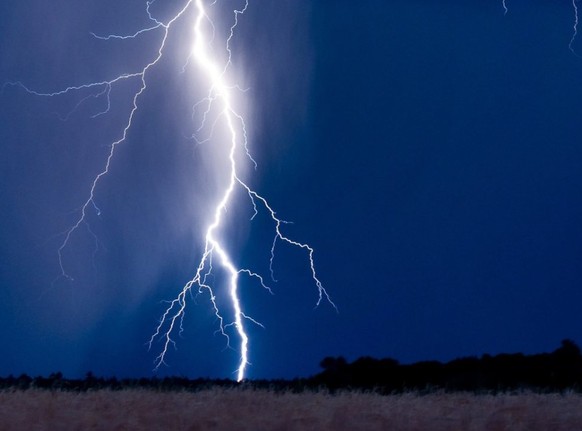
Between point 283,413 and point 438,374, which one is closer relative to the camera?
point 283,413

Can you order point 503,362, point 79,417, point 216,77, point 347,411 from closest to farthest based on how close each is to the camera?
point 79,417, point 347,411, point 216,77, point 503,362

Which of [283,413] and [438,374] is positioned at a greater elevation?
[438,374]

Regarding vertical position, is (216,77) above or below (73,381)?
above

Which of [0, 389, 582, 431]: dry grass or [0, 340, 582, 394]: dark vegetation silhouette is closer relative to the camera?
[0, 389, 582, 431]: dry grass

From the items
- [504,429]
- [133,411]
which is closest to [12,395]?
[133,411]

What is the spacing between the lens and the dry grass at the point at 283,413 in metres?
5.23

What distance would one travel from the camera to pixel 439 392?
813cm

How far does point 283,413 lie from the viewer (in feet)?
18.8

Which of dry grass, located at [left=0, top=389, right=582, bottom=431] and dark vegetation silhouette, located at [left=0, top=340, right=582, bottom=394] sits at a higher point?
dark vegetation silhouette, located at [left=0, top=340, right=582, bottom=394]

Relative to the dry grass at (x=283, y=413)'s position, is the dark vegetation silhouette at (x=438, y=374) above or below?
above

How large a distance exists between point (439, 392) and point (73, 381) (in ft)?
24.3

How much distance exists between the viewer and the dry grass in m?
5.23

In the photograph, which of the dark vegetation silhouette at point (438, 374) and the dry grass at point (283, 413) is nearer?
the dry grass at point (283, 413)

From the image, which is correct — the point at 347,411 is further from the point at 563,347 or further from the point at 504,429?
the point at 563,347
